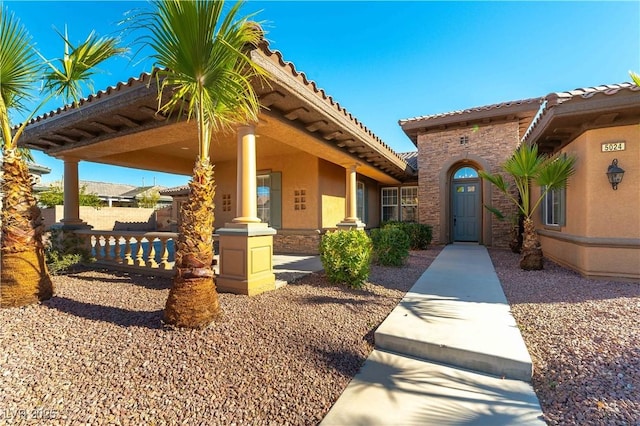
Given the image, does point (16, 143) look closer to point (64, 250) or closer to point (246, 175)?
point (246, 175)

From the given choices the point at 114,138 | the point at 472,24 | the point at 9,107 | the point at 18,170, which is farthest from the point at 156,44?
the point at 472,24

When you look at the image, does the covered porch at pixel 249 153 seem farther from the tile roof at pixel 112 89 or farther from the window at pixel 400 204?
the window at pixel 400 204

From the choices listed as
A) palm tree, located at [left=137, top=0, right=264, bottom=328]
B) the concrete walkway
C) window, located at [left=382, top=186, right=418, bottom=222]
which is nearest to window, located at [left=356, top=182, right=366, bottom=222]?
window, located at [left=382, top=186, right=418, bottom=222]

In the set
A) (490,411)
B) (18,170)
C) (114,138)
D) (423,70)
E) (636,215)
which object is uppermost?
(423,70)

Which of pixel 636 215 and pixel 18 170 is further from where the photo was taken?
pixel 636 215

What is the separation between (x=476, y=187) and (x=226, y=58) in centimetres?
1179

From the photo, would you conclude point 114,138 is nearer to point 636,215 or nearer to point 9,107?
point 9,107

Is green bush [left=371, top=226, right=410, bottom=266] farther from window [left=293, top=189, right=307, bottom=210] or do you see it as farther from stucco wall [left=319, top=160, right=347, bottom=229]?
window [left=293, top=189, right=307, bottom=210]

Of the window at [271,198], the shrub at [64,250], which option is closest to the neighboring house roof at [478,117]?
the window at [271,198]

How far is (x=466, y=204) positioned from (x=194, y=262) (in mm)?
11933

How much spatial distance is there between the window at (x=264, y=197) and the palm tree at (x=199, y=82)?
662 cm

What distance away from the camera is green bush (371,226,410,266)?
22.8 ft

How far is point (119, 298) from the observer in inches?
177

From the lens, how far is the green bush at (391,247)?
6.96m
